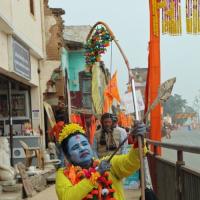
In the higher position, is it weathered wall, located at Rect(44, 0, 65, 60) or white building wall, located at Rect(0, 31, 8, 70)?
weathered wall, located at Rect(44, 0, 65, 60)

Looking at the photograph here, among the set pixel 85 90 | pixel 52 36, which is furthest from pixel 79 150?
pixel 85 90

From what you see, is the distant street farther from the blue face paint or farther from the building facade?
the building facade

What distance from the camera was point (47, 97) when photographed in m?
22.4

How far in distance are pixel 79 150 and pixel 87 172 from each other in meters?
0.21

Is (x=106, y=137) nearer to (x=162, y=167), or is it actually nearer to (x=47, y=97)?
(x=162, y=167)

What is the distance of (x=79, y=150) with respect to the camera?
13.2 feet

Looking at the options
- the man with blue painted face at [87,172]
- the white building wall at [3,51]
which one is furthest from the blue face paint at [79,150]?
the white building wall at [3,51]

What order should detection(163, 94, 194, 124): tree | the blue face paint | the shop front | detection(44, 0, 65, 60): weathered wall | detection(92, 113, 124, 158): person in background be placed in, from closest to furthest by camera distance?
1. the blue face paint
2. detection(92, 113, 124, 158): person in background
3. the shop front
4. detection(44, 0, 65, 60): weathered wall
5. detection(163, 94, 194, 124): tree

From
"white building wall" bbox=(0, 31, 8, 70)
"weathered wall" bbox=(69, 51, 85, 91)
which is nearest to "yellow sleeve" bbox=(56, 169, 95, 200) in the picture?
"white building wall" bbox=(0, 31, 8, 70)

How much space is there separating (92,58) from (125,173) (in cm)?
171

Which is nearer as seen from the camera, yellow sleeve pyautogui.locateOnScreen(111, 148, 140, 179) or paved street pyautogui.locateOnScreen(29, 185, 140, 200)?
yellow sleeve pyautogui.locateOnScreen(111, 148, 140, 179)

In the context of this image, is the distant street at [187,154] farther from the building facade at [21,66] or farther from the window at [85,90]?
the window at [85,90]

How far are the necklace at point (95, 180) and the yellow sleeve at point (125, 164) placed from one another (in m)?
0.11

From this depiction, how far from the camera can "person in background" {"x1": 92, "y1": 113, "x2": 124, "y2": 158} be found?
748cm
